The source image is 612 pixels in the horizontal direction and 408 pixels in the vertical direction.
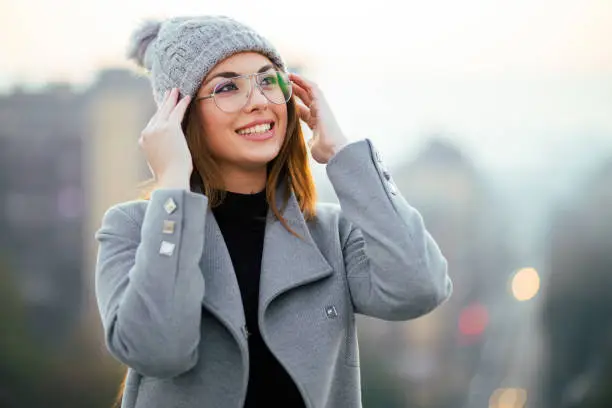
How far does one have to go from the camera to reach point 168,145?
4.32ft

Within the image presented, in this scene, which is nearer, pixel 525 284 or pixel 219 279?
pixel 219 279

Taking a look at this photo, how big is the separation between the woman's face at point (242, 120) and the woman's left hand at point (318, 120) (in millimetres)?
81

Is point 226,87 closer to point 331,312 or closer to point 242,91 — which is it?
point 242,91

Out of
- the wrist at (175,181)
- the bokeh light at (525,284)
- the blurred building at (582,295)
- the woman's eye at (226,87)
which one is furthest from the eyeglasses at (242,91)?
the bokeh light at (525,284)

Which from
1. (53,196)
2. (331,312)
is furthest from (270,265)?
(53,196)

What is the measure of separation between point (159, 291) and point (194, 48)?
0.48 m

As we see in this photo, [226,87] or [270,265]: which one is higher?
[226,87]

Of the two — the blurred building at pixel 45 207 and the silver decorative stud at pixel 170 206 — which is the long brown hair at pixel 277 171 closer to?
the silver decorative stud at pixel 170 206

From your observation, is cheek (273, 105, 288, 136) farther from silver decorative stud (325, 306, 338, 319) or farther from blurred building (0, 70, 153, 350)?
blurred building (0, 70, 153, 350)

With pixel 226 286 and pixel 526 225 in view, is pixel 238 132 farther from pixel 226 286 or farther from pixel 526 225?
pixel 526 225

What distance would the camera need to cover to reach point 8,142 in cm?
2530

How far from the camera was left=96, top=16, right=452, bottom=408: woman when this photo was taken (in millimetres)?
1203

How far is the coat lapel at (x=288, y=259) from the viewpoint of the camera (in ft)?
4.33

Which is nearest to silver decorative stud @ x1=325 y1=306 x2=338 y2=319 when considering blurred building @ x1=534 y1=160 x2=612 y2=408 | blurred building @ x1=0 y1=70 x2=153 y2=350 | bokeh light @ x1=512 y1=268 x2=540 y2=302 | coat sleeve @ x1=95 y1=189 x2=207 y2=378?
coat sleeve @ x1=95 y1=189 x2=207 y2=378
